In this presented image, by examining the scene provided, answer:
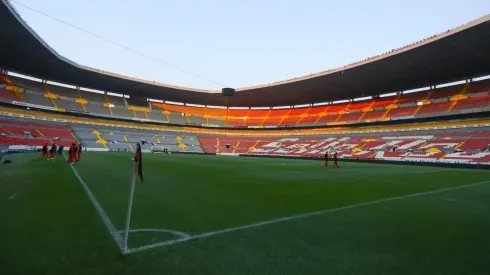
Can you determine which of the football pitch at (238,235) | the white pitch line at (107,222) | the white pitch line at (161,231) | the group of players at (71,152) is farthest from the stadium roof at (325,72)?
the white pitch line at (161,231)

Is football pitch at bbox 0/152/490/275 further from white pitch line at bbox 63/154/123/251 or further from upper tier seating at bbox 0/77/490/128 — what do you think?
upper tier seating at bbox 0/77/490/128

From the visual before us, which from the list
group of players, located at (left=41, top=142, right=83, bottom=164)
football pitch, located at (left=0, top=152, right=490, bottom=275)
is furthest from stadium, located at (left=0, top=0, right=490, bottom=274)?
group of players, located at (left=41, top=142, right=83, bottom=164)

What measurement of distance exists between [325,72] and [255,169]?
27001 mm

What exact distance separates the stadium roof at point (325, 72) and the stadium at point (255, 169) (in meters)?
0.27

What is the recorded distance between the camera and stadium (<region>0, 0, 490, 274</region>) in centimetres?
319

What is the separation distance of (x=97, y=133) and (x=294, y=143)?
1484 inches

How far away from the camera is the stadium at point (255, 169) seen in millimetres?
3189

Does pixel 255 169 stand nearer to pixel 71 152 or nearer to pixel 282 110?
pixel 71 152

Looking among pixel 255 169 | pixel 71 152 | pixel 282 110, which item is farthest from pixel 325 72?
pixel 71 152

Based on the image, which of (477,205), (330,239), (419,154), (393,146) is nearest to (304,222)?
(330,239)

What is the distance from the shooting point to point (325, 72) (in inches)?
1511

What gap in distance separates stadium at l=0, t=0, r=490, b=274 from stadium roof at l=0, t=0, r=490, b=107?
0.27 m

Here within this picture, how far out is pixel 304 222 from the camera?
470cm

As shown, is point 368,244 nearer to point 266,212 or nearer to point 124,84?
point 266,212
